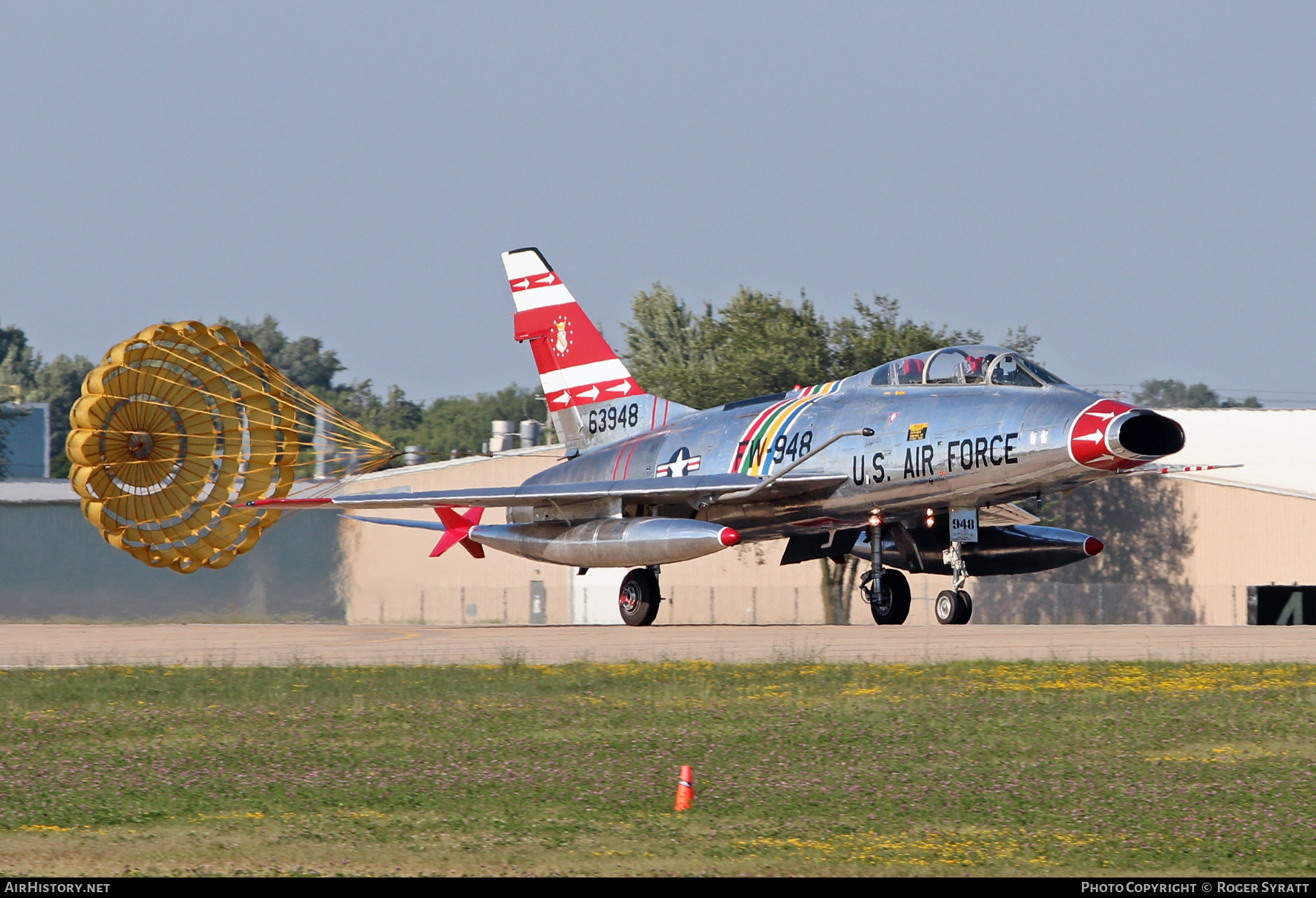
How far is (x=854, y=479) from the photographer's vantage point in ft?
78.0

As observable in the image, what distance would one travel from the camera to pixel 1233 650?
1817 centimetres

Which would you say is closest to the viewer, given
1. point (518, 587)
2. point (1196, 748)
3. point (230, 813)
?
point (230, 813)

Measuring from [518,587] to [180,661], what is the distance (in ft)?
80.3

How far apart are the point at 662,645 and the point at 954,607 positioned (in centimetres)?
621

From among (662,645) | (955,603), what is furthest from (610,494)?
(955,603)

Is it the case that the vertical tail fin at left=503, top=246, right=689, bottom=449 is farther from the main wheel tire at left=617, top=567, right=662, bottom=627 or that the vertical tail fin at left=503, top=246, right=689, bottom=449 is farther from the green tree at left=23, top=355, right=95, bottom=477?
the green tree at left=23, top=355, right=95, bottom=477

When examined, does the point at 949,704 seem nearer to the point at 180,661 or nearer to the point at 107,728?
the point at 107,728

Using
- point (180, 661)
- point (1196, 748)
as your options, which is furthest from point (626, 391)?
point (1196, 748)

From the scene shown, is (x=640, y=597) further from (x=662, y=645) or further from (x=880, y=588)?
(x=662, y=645)

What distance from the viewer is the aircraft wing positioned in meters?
24.2

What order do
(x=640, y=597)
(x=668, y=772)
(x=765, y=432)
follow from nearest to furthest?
(x=668, y=772), (x=765, y=432), (x=640, y=597)

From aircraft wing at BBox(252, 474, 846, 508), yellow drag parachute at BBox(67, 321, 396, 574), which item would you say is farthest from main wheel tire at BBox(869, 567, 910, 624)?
yellow drag parachute at BBox(67, 321, 396, 574)

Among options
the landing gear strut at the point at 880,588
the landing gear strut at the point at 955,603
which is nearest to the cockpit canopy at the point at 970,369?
the landing gear strut at the point at 880,588

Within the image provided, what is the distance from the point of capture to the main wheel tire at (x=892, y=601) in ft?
81.8
